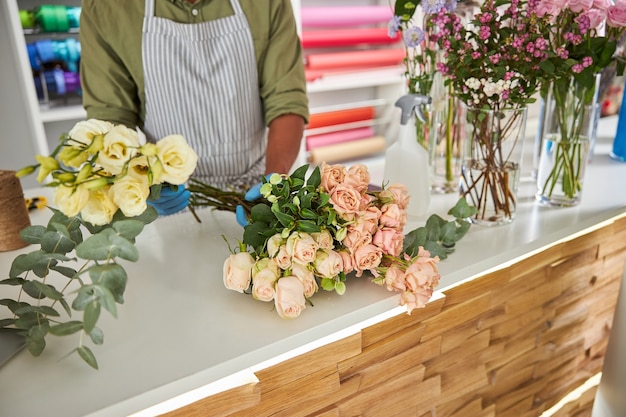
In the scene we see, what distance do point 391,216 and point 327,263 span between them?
13 cm

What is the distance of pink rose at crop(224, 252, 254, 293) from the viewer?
0.79m

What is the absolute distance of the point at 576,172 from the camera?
48.2 inches

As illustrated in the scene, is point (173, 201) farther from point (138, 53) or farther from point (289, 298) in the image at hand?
point (138, 53)

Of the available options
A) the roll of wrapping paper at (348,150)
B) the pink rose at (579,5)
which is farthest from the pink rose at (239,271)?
the roll of wrapping paper at (348,150)

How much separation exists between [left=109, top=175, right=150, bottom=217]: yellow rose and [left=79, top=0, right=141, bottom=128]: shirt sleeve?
0.98 metres

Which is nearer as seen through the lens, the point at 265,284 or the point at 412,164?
the point at 265,284

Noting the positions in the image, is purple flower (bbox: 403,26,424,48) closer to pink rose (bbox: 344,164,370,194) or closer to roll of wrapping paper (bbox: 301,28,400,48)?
pink rose (bbox: 344,164,370,194)

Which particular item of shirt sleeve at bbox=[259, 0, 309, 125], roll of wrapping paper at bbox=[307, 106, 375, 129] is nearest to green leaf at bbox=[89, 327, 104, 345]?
shirt sleeve at bbox=[259, 0, 309, 125]

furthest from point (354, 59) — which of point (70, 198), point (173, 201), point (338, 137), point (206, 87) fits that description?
point (70, 198)

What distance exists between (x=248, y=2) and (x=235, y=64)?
199 mm

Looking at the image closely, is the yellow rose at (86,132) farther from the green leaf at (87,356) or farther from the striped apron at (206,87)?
the striped apron at (206,87)

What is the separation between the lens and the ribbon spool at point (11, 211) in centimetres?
104

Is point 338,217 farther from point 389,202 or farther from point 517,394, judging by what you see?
point 517,394

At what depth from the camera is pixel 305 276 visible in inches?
30.3
